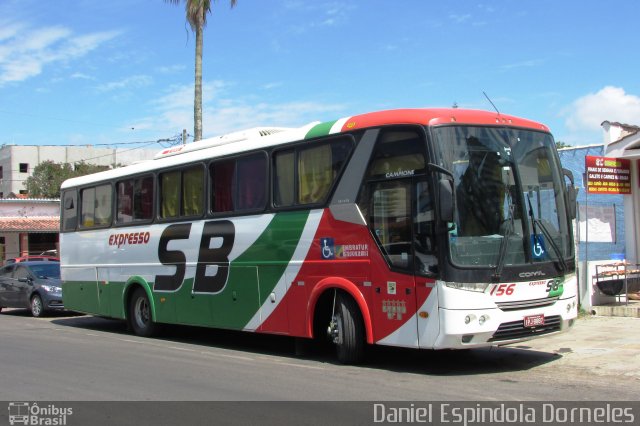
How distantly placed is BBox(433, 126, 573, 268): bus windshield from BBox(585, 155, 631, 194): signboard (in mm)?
6766

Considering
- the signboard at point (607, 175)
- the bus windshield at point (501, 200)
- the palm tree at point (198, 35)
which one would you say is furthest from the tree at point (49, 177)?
the bus windshield at point (501, 200)

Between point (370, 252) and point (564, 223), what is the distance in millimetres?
2774

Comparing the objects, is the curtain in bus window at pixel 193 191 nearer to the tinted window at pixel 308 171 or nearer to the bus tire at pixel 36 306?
Answer: the tinted window at pixel 308 171

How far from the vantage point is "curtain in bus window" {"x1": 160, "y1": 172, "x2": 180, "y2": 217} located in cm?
1281

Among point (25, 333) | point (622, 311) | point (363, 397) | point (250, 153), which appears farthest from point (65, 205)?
point (622, 311)

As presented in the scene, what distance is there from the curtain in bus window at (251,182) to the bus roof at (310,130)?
0.24m

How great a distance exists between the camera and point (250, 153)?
11.3m

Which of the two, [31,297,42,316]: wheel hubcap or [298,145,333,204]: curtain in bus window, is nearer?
[298,145,333,204]: curtain in bus window

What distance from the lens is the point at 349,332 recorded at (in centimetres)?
949

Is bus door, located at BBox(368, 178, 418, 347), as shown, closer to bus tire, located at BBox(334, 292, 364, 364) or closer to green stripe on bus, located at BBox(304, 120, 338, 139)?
bus tire, located at BBox(334, 292, 364, 364)

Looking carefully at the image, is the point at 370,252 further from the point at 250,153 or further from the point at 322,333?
the point at 250,153

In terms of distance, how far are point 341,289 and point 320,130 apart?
2404 mm

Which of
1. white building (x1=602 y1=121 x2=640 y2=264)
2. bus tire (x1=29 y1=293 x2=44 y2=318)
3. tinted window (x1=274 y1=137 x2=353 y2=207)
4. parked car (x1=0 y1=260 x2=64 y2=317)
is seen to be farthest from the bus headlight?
bus tire (x1=29 y1=293 x2=44 y2=318)

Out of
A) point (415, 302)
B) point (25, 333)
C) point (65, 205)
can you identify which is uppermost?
point (65, 205)
